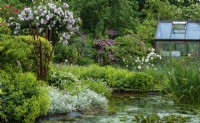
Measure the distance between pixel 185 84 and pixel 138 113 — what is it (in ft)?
6.02

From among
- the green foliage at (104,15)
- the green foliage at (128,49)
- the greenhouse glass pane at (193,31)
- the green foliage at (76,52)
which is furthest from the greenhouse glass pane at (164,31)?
the green foliage at (76,52)

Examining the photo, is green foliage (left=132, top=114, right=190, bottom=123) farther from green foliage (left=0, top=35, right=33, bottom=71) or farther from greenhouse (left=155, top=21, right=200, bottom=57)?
greenhouse (left=155, top=21, right=200, bottom=57)

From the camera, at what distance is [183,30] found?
21625 mm

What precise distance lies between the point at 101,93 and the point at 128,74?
3.16 meters

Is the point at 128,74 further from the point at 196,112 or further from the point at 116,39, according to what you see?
the point at 116,39

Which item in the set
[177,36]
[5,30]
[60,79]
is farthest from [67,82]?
[177,36]

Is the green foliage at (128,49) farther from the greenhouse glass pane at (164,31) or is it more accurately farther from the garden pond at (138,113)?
the garden pond at (138,113)

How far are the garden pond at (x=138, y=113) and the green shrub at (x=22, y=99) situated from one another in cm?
41

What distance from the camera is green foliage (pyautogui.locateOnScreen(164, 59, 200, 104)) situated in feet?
32.9

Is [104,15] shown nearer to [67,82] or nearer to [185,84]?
[67,82]

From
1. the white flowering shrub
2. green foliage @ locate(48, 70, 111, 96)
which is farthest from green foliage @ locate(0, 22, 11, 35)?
the white flowering shrub

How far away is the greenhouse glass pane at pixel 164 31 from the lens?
21300 millimetres

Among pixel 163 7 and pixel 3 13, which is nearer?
pixel 3 13

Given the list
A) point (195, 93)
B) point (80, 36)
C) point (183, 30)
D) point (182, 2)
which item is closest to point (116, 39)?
point (80, 36)
